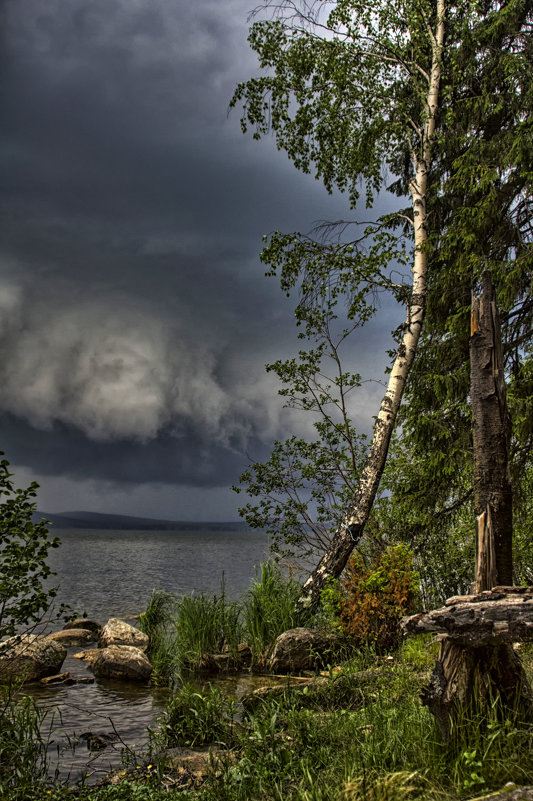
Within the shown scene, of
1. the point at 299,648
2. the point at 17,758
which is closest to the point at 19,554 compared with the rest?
the point at 17,758

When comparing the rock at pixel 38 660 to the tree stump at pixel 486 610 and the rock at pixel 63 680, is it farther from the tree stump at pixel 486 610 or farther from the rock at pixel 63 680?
the tree stump at pixel 486 610

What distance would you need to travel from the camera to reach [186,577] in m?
33.0

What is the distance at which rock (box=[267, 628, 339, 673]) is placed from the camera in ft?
25.4

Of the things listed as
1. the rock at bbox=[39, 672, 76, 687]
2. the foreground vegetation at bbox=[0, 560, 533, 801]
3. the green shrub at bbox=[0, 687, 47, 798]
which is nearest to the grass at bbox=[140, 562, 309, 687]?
the rock at bbox=[39, 672, 76, 687]

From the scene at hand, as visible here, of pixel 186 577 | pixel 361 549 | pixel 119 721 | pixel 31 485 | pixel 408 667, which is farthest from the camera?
pixel 186 577

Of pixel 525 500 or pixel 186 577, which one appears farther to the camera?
pixel 186 577

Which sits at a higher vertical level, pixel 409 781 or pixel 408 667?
pixel 409 781

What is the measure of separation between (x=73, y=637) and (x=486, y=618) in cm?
1294

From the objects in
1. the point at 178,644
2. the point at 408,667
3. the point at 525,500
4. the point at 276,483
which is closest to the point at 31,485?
the point at 408,667

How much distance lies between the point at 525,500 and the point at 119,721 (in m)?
7.51

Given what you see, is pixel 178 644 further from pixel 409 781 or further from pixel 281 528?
pixel 409 781

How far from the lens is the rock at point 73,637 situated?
13.2 m

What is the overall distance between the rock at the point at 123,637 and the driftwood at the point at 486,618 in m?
9.13

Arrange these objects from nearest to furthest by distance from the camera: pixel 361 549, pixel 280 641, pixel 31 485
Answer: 1. pixel 31 485
2. pixel 280 641
3. pixel 361 549
